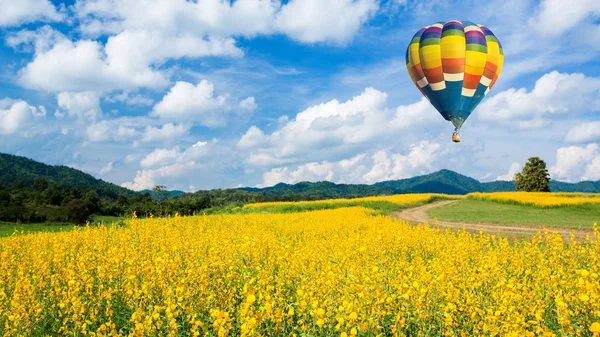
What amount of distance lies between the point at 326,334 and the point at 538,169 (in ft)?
264

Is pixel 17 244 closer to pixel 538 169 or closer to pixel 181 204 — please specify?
pixel 181 204

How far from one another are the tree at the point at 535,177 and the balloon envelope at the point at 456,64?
56371 mm

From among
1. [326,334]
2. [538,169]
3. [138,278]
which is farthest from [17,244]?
[538,169]

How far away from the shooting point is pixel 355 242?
33.9ft

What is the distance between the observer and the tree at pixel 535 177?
70.8 m

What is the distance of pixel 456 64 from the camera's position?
22969 mm

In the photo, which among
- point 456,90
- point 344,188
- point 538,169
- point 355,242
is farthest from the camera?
point 344,188

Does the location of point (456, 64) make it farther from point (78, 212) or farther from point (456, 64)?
point (78, 212)

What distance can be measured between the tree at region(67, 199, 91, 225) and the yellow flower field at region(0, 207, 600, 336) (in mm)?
33579

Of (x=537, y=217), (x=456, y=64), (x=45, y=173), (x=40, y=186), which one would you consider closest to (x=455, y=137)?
(x=456, y=64)

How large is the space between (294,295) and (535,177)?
257 feet

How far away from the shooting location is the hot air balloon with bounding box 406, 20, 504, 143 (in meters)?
23.0

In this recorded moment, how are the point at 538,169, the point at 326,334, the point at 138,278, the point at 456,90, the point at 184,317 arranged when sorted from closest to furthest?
the point at 326,334
the point at 184,317
the point at 138,278
the point at 456,90
the point at 538,169

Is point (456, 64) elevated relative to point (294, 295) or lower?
elevated
